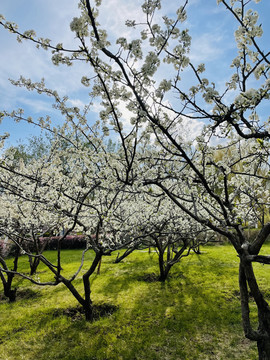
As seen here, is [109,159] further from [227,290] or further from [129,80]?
[227,290]

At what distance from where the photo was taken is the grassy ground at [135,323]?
15.4 ft

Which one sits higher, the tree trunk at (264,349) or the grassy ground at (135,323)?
the tree trunk at (264,349)

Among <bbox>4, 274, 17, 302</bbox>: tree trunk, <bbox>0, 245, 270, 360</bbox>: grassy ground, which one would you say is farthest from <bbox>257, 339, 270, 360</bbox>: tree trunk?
<bbox>4, 274, 17, 302</bbox>: tree trunk

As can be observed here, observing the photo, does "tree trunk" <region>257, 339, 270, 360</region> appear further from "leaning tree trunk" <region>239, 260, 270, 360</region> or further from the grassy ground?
the grassy ground

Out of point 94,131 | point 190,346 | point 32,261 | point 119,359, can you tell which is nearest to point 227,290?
point 190,346

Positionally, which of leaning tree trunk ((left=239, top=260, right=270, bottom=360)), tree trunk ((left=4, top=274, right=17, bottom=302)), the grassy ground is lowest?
the grassy ground

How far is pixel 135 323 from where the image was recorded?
5.80 m

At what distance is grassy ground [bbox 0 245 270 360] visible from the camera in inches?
185

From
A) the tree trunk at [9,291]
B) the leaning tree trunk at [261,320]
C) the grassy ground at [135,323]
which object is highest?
the leaning tree trunk at [261,320]

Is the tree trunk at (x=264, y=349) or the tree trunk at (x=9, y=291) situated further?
the tree trunk at (x=9, y=291)

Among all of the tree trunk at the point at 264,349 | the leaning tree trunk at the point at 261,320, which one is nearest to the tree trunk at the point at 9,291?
the leaning tree trunk at the point at 261,320

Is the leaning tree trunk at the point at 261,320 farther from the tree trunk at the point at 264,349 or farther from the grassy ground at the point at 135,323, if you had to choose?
the grassy ground at the point at 135,323

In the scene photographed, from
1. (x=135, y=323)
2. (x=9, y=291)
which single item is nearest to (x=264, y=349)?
(x=135, y=323)

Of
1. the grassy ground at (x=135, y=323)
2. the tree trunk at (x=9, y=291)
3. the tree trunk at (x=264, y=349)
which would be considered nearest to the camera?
the tree trunk at (x=264, y=349)
